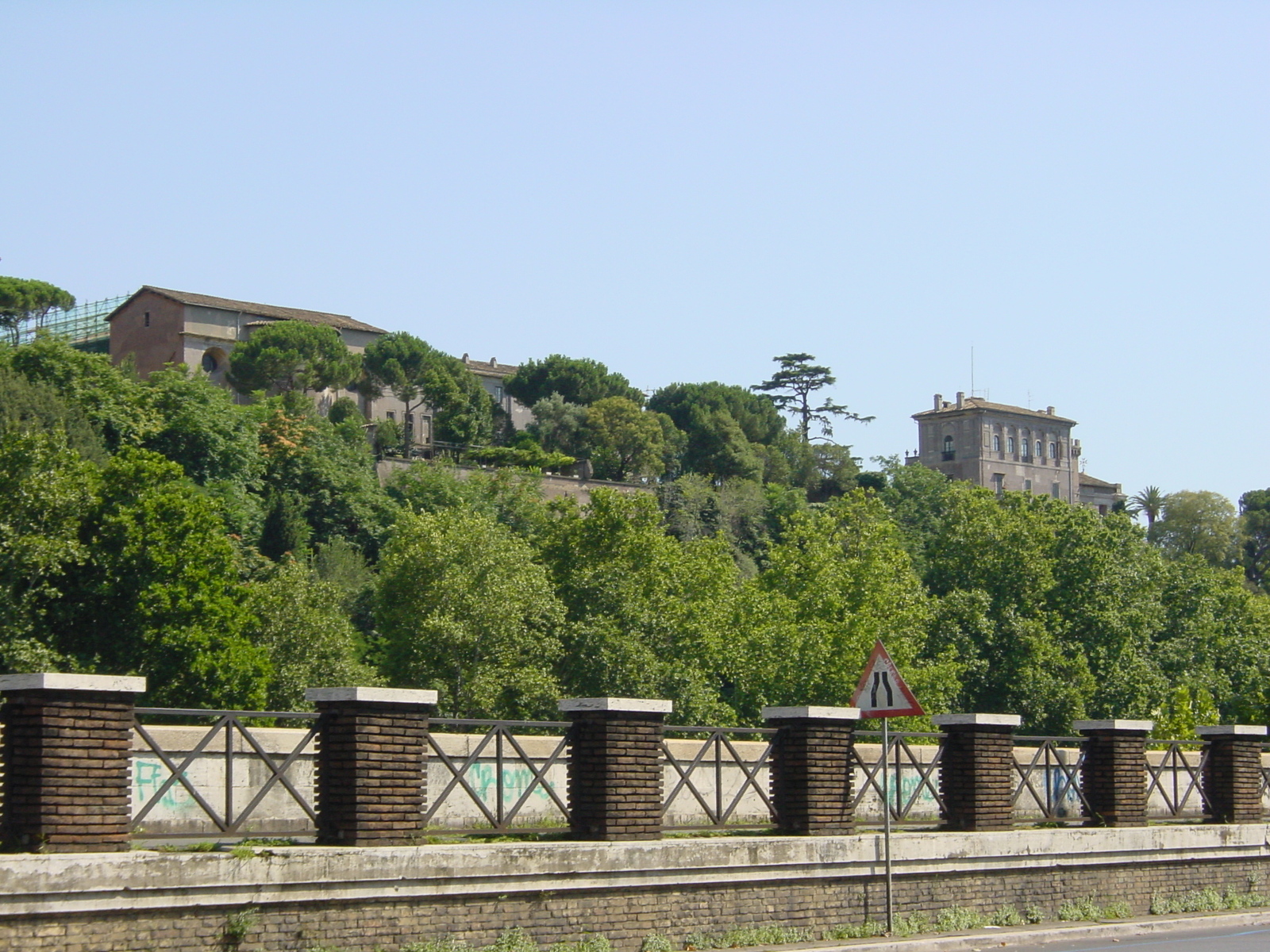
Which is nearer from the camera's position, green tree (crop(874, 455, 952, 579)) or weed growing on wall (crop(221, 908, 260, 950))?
weed growing on wall (crop(221, 908, 260, 950))

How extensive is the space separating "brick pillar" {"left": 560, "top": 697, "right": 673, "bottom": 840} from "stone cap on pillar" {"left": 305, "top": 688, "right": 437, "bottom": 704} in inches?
63.4

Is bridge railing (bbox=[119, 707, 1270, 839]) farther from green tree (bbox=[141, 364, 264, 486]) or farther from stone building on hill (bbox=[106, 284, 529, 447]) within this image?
stone building on hill (bbox=[106, 284, 529, 447])

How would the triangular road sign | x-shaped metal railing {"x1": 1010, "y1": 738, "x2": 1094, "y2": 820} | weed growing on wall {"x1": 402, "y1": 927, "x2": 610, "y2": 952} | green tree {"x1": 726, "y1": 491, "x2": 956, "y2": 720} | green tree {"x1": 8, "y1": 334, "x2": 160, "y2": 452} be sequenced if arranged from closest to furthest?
1. weed growing on wall {"x1": 402, "y1": 927, "x2": 610, "y2": 952}
2. the triangular road sign
3. x-shaped metal railing {"x1": 1010, "y1": 738, "x2": 1094, "y2": 820}
4. green tree {"x1": 726, "y1": 491, "x2": 956, "y2": 720}
5. green tree {"x1": 8, "y1": 334, "x2": 160, "y2": 452}

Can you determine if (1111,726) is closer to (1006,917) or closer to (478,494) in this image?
(1006,917)

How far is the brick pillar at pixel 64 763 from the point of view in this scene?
35.0 ft

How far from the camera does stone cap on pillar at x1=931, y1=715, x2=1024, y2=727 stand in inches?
691

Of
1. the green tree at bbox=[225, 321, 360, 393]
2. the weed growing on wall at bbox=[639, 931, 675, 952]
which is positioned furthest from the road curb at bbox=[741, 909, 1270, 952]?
the green tree at bbox=[225, 321, 360, 393]

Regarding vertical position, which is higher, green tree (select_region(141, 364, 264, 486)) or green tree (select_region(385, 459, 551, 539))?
green tree (select_region(141, 364, 264, 486))

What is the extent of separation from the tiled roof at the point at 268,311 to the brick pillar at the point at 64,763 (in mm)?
101330

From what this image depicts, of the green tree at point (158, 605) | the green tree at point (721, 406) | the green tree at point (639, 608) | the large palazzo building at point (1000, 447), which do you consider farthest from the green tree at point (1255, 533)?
the green tree at point (158, 605)

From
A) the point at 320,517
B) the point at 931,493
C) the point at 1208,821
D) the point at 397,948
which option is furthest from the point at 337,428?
the point at 397,948

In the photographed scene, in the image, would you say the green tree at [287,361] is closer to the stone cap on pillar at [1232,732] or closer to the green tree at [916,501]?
the green tree at [916,501]

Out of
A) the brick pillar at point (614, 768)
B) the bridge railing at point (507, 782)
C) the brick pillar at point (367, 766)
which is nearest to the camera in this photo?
the brick pillar at point (367, 766)

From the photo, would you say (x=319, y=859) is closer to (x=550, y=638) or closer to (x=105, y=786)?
(x=105, y=786)
